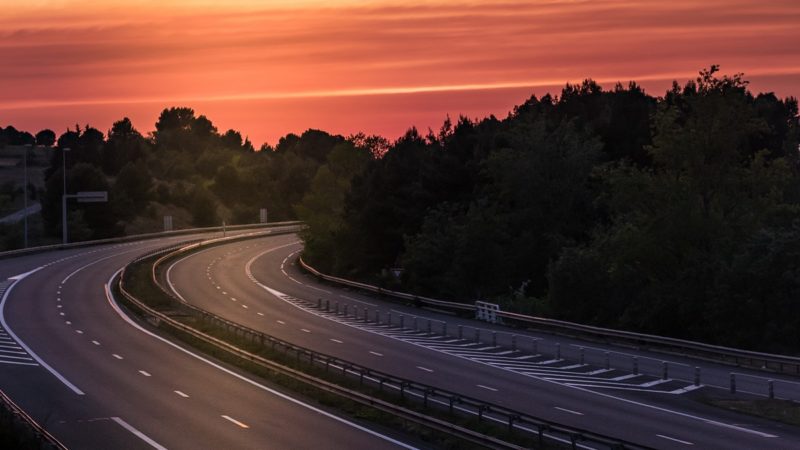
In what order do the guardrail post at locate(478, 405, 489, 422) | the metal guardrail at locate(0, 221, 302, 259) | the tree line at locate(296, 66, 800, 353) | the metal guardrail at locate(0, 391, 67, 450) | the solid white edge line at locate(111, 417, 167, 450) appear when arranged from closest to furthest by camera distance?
1. the metal guardrail at locate(0, 391, 67, 450)
2. the solid white edge line at locate(111, 417, 167, 450)
3. the guardrail post at locate(478, 405, 489, 422)
4. the tree line at locate(296, 66, 800, 353)
5. the metal guardrail at locate(0, 221, 302, 259)

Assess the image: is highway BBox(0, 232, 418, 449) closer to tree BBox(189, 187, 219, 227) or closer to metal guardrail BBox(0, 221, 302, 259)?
metal guardrail BBox(0, 221, 302, 259)

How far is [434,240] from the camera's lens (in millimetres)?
79688

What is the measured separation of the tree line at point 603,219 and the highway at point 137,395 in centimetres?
→ 2434

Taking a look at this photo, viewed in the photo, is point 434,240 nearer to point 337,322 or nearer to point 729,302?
point 337,322

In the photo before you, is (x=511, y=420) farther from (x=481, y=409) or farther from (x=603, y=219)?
(x=603, y=219)

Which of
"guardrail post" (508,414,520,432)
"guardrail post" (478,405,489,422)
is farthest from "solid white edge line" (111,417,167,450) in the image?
"guardrail post" (508,414,520,432)

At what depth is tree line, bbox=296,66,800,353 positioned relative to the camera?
5362cm

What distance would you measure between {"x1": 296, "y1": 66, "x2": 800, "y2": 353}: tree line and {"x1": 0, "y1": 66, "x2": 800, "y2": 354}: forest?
12 centimetres

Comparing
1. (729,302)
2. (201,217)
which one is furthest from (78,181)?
(729,302)

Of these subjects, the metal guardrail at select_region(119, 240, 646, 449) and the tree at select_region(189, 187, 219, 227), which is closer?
the metal guardrail at select_region(119, 240, 646, 449)

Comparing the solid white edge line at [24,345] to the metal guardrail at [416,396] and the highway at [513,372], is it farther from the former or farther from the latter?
the highway at [513,372]

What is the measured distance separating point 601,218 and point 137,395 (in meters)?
58.3

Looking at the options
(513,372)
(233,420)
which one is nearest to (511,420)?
(233,420)

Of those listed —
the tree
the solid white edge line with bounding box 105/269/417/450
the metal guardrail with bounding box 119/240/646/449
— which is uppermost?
the tree
